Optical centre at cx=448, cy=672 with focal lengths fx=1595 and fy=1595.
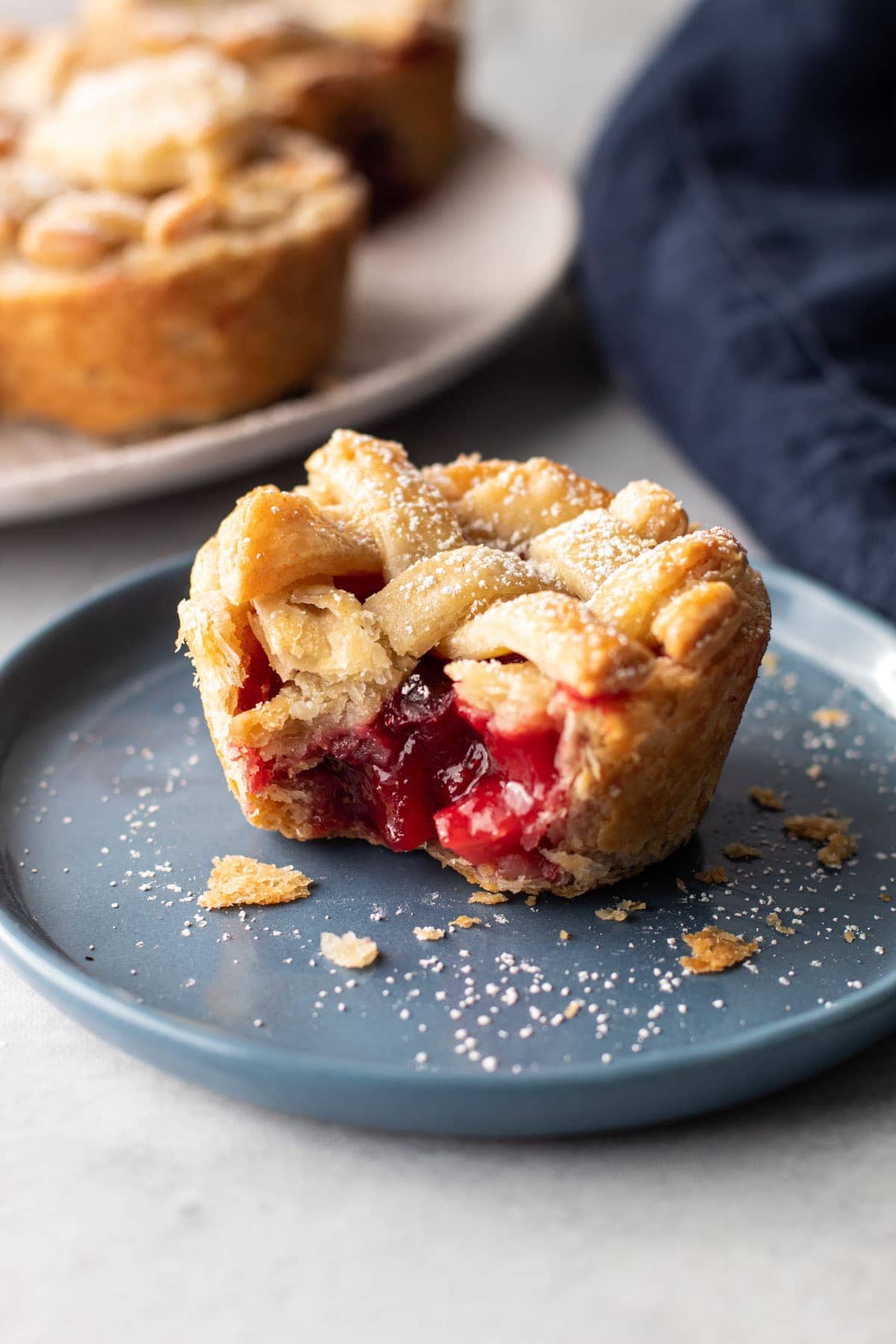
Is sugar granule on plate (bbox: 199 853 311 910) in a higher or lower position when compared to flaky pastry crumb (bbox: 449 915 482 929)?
lower

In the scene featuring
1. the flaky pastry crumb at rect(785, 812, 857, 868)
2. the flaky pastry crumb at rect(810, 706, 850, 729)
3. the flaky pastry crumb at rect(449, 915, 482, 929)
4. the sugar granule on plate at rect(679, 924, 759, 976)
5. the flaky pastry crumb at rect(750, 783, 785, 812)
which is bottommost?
the flaky pastry crumb at rect(449, 915, 482, 929)

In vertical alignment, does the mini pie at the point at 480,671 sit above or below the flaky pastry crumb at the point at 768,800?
above

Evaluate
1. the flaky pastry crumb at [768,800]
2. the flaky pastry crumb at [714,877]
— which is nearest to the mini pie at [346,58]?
the flaky pastry crumb at [768,800]

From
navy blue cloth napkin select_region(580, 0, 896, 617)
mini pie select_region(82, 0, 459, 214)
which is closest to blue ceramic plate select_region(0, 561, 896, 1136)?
navy blue cloth napkin select_region(580, 0, 896, 617)

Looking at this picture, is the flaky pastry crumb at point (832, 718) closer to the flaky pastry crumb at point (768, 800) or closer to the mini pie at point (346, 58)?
the flaky pastry crumb at point (768, 800)

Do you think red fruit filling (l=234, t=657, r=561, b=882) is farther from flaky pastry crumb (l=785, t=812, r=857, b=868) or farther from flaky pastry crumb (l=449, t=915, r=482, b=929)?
flaky pastry crumb (l=785, t=812, r=857, b=868)

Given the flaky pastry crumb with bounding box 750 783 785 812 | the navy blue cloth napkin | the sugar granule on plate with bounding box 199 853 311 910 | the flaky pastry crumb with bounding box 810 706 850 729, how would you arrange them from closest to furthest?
the sugar granule on plate with bounding box 199 853 311 910 → the flaky pastry crumb with bounding box 750 783 785 812 → the flaky pastry crumb with bounding box 810 706 850 729 → the navy blue cloth napkin

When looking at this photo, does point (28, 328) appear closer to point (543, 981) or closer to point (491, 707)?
point (491, 707)
